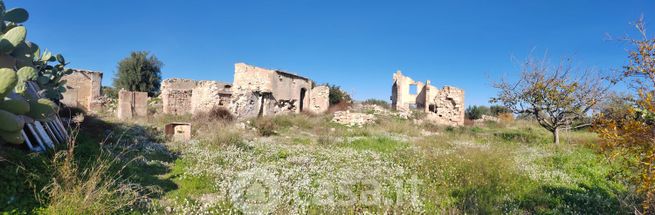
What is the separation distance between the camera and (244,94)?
1994cm

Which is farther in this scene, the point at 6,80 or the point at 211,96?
the point at 211,96

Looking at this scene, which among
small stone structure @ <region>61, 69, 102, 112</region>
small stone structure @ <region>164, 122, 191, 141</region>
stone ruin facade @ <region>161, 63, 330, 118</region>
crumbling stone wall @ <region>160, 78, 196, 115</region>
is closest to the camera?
small stone structure @ <region>164, 122, 191, 141</region>

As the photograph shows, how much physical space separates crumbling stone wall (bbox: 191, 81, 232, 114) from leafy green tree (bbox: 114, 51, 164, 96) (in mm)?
13155

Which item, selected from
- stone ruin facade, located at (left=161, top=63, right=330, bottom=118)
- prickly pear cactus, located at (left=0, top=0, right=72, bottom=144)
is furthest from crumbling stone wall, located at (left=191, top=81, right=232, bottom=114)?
prickly pear cactus, located at (left=0, top=0, right=72, bottom=144)

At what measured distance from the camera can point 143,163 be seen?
6879 millimetres

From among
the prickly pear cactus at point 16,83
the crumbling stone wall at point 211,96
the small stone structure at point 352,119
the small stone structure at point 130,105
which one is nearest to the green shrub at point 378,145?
the small stone structure at point 352,119

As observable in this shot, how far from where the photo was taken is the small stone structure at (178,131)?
11602 mm

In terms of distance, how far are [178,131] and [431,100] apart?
2626 centimetres

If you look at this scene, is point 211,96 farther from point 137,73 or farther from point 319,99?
point 137,73

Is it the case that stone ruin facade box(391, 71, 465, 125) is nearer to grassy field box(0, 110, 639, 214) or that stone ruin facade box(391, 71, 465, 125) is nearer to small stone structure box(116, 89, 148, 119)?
grassy field box(0, 110, 639, 214)

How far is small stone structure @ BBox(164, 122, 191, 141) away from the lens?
38.1 ft

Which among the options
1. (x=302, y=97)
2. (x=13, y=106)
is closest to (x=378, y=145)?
(x=13, y=106)

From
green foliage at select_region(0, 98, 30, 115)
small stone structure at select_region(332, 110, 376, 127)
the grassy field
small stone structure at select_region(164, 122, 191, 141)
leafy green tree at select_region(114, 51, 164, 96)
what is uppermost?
leafy green tree at select_region(114, 51, 164, 96)

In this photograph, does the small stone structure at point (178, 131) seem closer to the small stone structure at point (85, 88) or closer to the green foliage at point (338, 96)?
the small stone structure at point (85, 88)
